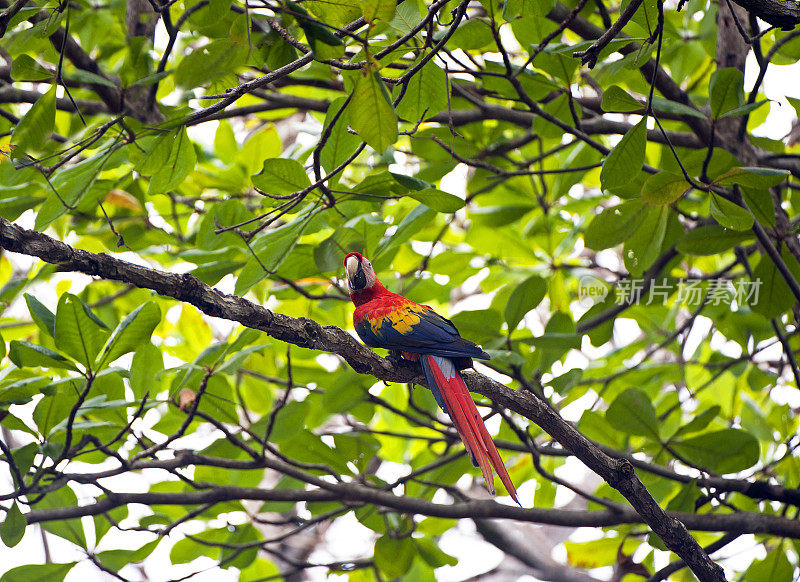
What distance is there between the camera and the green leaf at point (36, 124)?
6.19 feet

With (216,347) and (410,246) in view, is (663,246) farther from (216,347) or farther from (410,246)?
(216,347)

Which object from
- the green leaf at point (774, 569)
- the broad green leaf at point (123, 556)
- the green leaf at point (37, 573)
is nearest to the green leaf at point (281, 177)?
the broad green leaf at point (123, 556)

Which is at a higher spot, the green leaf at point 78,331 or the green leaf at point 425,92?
the green leaf at point 425,92

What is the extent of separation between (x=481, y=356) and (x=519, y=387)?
0.78 metres

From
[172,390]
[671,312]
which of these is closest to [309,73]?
[172,390]

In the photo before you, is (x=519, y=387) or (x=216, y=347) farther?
(x=519, y=387)

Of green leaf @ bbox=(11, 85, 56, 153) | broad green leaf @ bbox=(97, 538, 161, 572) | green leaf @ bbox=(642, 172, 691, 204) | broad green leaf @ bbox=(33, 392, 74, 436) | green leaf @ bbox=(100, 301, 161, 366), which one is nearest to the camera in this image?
green leaf @ bbox=(11, 85, 56, 153)

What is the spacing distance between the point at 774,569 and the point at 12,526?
281cm

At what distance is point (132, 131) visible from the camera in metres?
2.23

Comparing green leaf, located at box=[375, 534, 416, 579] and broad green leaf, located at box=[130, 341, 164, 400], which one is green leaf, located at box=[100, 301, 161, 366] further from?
green leaf, located at box=[375, 534, 416, 579]

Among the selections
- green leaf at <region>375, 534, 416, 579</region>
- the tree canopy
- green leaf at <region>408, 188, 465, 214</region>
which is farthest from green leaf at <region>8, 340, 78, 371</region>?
green leaf at <region>375, 534, 416, 579</region>

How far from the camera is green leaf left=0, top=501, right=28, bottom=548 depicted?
2.15 metres

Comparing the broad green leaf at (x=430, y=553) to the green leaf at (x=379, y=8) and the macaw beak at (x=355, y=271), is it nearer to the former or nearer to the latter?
the macaw beak at (x=355, y=271)

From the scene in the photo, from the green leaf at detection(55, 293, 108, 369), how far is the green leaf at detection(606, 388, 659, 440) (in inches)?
70.0
